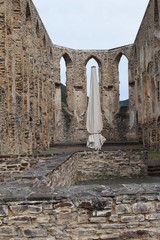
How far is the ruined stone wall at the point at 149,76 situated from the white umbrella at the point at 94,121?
5.73 m

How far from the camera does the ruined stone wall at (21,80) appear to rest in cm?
1180

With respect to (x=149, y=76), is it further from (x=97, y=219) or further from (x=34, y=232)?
(x=34, y=232)

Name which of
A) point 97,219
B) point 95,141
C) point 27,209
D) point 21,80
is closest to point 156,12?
point 21,80

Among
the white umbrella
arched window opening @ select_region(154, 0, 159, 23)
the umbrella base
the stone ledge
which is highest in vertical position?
arched window opening @ select_region(154, 0, 159, 23)

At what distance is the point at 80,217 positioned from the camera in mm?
3336

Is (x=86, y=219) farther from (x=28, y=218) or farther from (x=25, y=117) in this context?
(x=25, y=117)

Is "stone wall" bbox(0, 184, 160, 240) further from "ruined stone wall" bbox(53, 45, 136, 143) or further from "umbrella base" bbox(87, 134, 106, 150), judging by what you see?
"ruined stone wall" bbox(53, 45, 136, 143)

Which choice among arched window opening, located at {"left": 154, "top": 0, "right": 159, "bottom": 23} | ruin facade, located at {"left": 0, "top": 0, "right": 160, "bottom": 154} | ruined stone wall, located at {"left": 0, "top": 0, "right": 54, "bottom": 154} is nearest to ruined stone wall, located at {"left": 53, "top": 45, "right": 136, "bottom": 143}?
ruin facade, located at {"left": 0, "top": 0, "right": 160, "bottom": 154}

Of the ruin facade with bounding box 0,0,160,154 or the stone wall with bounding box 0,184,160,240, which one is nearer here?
the stone wall with bounding box 0,184,160,240

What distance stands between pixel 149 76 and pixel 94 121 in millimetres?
8095

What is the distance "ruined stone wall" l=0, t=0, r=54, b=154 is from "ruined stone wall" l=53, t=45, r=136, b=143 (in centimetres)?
383

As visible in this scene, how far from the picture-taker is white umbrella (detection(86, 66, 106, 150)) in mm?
11062

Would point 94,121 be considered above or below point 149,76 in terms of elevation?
below

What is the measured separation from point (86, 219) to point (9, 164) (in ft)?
14.3
